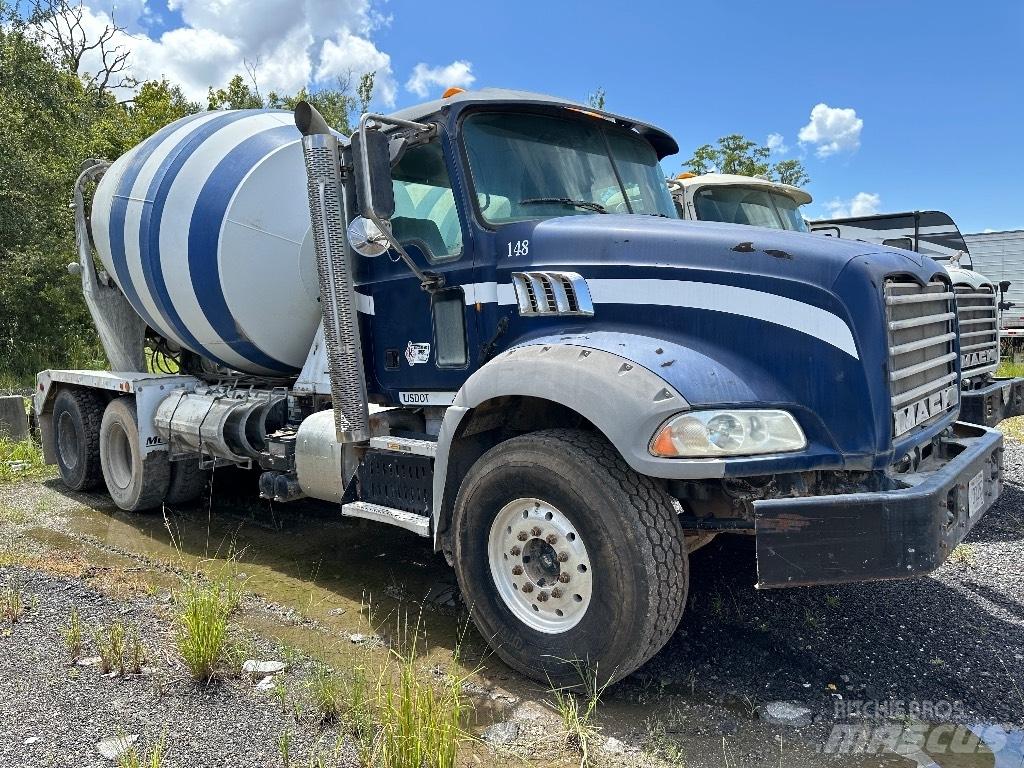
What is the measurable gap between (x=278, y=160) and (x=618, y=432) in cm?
382

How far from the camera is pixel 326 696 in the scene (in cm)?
311

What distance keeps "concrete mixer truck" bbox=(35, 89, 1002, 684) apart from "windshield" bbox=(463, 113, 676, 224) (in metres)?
0.01

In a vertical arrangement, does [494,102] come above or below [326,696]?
above

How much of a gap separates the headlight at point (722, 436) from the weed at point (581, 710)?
96cm

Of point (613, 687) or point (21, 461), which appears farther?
point (21, 461)

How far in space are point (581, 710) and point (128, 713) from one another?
176 cm

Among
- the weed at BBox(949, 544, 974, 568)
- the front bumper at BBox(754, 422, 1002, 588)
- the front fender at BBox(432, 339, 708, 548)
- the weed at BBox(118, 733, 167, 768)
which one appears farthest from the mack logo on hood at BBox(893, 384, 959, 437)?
the weed at BBox(118, 733, 167, 768)

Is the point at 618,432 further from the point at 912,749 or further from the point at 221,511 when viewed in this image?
the point at 221,511

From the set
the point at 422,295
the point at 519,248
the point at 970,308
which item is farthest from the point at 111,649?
the point at 970,308

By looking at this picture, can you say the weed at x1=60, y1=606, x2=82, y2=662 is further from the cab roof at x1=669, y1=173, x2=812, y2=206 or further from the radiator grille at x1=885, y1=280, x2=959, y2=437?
the cab roof at x1=669, y1=173, x2=812, y2=206

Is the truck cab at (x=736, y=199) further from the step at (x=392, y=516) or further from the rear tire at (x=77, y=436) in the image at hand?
the rear tire at (x=77, y=436)

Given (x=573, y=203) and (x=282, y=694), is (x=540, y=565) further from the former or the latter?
(x=573, y=203)

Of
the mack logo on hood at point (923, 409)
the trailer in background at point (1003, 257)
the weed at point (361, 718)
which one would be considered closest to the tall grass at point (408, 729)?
the weed at point (361, 718)

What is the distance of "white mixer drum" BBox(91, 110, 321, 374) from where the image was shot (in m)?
5.69
